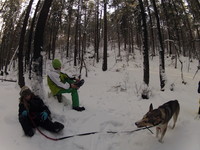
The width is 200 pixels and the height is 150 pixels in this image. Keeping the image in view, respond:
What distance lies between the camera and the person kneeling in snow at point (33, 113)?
17.1ft

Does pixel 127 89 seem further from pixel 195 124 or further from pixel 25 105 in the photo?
pixel 25 105

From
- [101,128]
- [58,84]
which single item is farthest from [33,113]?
[101,128]

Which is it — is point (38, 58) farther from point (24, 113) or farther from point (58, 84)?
point (24, 113)

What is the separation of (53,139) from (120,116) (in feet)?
8.96

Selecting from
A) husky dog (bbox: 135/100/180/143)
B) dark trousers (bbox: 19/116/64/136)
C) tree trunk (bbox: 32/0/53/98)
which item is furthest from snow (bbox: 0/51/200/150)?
tree trunk (bbox: 32/0/53/98)

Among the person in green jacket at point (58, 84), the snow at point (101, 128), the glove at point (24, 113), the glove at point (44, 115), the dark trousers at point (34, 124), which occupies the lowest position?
the snow at point (101, 128)

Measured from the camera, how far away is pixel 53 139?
5.10 meters

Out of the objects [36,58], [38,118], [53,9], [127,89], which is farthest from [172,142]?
[53,9]

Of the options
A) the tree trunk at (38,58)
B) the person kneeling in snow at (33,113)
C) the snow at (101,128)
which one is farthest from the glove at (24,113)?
the tree trunk at (38,58)

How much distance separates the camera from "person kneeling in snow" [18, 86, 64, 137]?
5.21 meters

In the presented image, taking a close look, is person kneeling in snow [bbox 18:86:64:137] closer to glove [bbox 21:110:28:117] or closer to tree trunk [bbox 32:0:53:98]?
glove [bbox 21:110:28:117]

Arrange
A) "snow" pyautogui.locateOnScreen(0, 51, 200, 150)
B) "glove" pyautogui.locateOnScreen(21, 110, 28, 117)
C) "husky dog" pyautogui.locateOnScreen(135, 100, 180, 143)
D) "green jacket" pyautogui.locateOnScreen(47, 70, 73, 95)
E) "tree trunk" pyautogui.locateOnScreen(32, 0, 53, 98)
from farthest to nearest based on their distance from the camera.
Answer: "green jacket" pyautogui.locateOnScreen(47, 70, 73, 95) → "tree trunk" pyautogui.locateOnScreen(32, 0, 53, 98) → "husky dog" pyautogui.locateOnScreen(135, 100, 180, 143) → "glove" pyautogui.locateOnScreen(21, 110, 28, 117) → "snow" pyautogui.locateOnScreen(0, 51, 200, 150)

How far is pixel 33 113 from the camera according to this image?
544cm

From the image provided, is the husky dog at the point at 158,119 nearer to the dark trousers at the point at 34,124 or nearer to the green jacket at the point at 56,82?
the dark trousers at the point at 34,124
